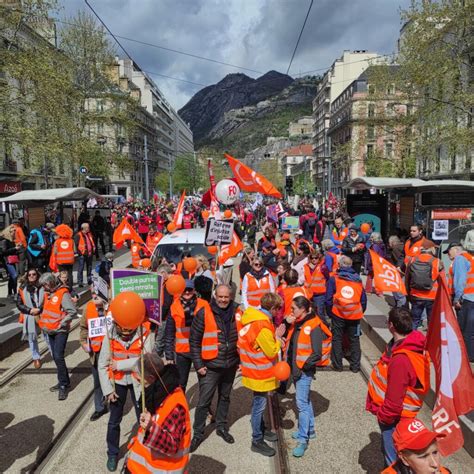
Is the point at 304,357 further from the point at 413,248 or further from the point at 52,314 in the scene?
the point at 413,248

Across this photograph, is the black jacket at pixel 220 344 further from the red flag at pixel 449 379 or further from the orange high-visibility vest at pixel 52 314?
the orange high-visibility vest at pixel 52 314

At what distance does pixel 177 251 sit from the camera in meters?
9.03

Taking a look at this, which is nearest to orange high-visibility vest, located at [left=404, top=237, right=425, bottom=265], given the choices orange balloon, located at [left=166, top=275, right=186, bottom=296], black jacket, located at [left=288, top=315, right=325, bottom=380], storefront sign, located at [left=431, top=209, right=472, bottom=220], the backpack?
the backpack

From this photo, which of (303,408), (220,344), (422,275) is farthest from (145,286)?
(422,275)

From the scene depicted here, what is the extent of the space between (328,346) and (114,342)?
7.61ft

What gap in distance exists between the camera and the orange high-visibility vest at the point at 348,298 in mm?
6168

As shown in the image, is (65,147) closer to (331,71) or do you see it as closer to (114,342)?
(114,342)

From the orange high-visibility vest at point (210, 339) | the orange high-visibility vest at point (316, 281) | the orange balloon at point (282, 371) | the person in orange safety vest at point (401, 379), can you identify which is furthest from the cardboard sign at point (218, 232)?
the person in orange safety vest at point (401, 379)

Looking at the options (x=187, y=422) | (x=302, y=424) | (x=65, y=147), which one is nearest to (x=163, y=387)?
(x=187, y=422)

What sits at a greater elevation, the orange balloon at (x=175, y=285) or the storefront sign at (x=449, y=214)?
the storefront sign at (x=449, y=214)

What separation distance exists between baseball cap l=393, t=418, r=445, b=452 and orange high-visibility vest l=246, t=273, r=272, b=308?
4.29m

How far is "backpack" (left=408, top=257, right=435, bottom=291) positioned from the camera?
6660 millimetres

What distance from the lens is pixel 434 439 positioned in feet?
7.88

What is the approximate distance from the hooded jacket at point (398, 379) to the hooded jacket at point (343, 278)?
117 inches
